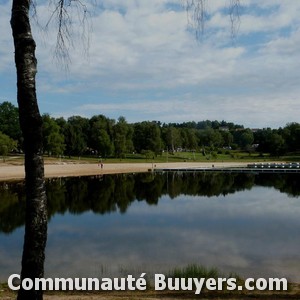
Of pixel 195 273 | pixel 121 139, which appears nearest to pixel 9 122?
pixel 121 139

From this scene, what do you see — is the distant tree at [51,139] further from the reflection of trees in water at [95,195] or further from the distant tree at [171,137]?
the distant tree at [171,137]

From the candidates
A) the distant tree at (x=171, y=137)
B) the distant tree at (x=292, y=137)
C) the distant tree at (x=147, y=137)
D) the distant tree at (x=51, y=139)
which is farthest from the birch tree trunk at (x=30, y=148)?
the distant tree at (x=292, y=137)

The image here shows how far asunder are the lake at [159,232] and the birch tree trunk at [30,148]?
10.6 meters

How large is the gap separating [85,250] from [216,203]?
2081 centimetres

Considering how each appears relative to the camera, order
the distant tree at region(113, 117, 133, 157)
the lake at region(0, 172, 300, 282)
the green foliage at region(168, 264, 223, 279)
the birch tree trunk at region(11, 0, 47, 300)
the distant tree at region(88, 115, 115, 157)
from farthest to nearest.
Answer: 1. the distant tree at region(113, 117, 133, 157)
2. the distant tree at region(88, 115, 115, 157)
3. the lake at region(0, 172, 300, 282)
4. the green foliage at region(168, 264, 223, 279)
5. the birch tree trunk at region(11, 0, 47, 300)

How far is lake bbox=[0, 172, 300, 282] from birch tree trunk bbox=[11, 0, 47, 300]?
1064cm

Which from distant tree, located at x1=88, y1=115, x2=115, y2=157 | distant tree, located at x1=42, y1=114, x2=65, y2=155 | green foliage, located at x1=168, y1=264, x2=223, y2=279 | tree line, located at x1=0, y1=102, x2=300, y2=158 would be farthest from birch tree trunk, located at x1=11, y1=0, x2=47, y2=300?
distant tree, located at x1=88, y1=115, x2=115, y2=157

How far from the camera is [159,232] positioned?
2402 centimetres

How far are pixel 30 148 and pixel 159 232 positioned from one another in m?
20.2

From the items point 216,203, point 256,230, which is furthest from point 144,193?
point 256,230

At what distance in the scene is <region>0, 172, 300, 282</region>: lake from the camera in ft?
53.7

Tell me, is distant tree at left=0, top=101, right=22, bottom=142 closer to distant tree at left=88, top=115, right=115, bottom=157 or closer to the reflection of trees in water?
distant tree at left=88, top=115, right=115, bottom=157

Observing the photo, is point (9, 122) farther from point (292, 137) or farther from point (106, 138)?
point (292, 137)

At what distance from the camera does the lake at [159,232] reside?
1636 cm
